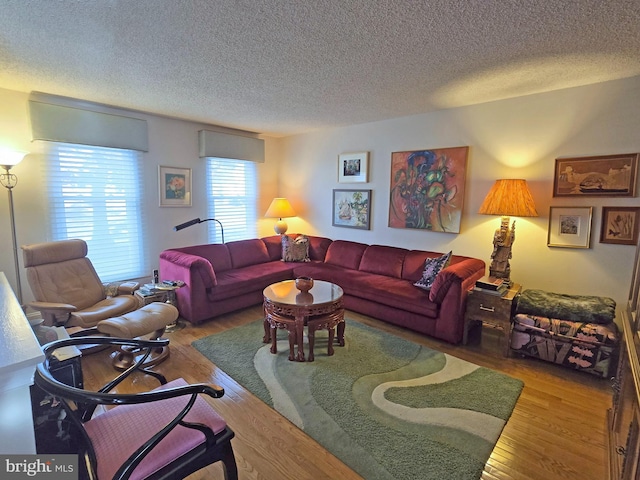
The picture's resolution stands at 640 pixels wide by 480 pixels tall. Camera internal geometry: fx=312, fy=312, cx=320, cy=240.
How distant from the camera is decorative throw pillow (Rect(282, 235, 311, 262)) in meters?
4.69

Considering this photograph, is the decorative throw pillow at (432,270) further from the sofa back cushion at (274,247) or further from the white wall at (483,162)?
the sofa back cushion at (274,247)

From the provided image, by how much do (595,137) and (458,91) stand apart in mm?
1253

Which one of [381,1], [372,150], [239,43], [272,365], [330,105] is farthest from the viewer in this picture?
[372,150]

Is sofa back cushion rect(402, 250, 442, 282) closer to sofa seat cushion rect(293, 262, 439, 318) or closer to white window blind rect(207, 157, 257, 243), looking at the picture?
sofa seat cushion rect(293, 262, 439, 318)

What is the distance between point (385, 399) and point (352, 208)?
2.90 meters

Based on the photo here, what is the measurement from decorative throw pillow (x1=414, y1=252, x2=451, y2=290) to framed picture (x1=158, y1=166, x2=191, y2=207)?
3289mm

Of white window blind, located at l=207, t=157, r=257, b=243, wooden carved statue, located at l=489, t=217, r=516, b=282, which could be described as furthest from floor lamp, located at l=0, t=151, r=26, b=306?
wooden carved statue, located at l=489, t=217, r=516, b=282

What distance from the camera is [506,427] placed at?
199 cm

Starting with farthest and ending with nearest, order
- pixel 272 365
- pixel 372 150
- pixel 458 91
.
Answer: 1. pixel 372 150
2. pixel 458 91
3. pixel 272 365

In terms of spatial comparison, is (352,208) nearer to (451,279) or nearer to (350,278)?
(350,278)

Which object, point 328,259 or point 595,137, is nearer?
point 595,137

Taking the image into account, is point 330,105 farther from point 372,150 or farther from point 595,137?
point 595,137

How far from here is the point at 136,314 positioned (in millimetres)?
2709

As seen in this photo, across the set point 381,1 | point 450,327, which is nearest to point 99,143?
point 381,1
